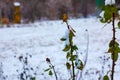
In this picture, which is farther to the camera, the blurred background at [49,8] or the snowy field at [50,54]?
the blurred background at [49,8]

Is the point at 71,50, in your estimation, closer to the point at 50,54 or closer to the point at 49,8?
the point at 50,54

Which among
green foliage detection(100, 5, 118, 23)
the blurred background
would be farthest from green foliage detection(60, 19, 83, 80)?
the blurred background

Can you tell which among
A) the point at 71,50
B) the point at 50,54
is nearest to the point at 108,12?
the point at 71,50

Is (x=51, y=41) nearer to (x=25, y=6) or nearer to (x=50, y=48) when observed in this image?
(x=50, y=48)

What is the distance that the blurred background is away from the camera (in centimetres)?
2889

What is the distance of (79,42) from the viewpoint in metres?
12.0

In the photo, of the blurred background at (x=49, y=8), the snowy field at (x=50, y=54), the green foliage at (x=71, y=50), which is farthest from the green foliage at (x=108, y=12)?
the blurred background at (x=49, y=8)

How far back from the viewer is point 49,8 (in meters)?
29.5

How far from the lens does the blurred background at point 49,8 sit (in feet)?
94.8

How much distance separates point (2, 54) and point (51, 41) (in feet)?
9.09

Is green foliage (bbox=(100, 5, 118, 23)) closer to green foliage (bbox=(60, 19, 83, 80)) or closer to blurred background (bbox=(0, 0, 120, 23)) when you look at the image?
green foliage (bbox=(60, 19, 83, 80))

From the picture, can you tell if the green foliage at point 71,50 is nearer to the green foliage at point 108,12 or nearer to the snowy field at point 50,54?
the green foliage at point 108,12

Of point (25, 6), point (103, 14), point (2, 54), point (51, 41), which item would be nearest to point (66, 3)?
point (25, 6)

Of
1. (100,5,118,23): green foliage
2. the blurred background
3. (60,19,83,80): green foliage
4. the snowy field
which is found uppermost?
(100,5,118,23): green foliage
